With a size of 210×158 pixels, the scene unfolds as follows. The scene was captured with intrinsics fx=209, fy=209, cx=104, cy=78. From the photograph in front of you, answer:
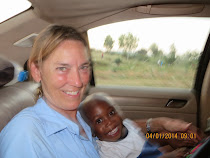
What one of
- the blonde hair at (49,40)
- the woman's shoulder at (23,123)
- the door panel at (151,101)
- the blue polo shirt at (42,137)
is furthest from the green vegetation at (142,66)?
the woman's shoulder at (23,123)

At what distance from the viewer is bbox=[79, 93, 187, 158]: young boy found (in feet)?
5.64

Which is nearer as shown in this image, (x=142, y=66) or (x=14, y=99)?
(x=14, y=99)

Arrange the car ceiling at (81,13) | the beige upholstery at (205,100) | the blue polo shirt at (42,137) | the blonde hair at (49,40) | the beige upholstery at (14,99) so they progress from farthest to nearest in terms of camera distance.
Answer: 1. the beige upholstery at (205,100)
2. the car ceiling at (81,13)
3. the beige upholstery at (14,99)
4. the blonde hair at (49,40)
5. the blue polo shirt at (42,137)

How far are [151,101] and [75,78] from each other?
2040 millimetres

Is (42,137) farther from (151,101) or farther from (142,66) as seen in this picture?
(151,101)

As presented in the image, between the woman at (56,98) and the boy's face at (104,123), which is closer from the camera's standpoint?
the woman at (56,98)

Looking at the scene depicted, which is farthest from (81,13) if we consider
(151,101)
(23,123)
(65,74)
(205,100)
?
(205,100)

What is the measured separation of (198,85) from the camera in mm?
2895

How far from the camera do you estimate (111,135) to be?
1.72 m

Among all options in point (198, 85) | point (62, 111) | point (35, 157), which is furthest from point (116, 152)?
point (198, 85)

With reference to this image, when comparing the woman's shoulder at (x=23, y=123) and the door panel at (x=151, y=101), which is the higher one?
the woman's shoulder at (x=23, y=123)

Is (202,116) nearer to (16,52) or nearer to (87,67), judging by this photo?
(87,67)

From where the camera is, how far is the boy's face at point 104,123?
173 centimetres
